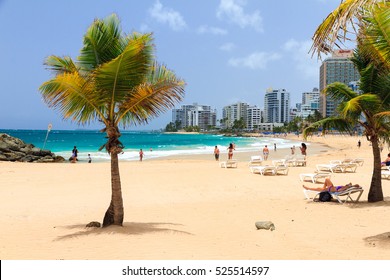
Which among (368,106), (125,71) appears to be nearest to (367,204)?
(368,106)

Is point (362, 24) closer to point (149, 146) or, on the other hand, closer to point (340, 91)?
point (340, 91)

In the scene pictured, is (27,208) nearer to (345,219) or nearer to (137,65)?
(137,65)

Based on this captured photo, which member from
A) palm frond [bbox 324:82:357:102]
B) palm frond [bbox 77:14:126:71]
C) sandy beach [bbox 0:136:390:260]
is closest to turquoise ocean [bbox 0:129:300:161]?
sandy beach [bbox 0:136:390:260]

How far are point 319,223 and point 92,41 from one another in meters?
6.11

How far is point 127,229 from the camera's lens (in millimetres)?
7098

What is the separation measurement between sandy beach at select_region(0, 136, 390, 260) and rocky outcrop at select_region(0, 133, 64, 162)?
15.6 m

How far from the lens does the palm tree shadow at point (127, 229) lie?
6.74 metres

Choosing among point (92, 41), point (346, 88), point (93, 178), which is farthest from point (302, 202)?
point (93, 178)

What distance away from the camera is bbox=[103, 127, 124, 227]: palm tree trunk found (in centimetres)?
672

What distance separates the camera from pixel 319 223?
8.12 meters

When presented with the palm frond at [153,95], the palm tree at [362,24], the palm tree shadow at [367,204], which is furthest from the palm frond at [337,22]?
the palm tree shadow at [367,204]

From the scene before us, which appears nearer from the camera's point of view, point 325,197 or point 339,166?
point 325,197

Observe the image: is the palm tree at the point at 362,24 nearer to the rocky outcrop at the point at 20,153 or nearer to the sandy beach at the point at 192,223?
the sandy beach at the point at 192,223

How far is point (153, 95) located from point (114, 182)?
6.01 ft
